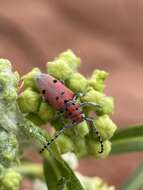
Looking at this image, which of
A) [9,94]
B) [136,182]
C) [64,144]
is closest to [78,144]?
[64,144]

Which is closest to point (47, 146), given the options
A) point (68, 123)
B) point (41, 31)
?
point (68, 123)

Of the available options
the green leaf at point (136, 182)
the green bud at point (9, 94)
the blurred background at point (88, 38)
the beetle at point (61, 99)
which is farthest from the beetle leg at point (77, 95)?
the blurred background at point (88, 38)

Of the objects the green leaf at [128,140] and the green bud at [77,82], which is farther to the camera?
the green leaf at [128,140]

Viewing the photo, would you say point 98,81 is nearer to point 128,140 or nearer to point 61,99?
point 61,99

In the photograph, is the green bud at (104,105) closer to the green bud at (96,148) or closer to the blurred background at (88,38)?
the green bud at (96,148)

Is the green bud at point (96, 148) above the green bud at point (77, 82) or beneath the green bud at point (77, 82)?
beneath

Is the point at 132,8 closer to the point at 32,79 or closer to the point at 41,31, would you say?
the point at 41,31

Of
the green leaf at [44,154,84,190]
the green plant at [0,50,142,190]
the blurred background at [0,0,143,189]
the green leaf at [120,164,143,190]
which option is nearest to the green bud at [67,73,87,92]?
the green plant at [0,50,142,190]
